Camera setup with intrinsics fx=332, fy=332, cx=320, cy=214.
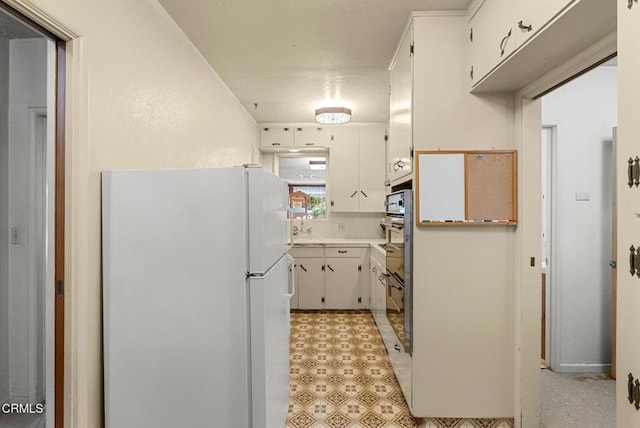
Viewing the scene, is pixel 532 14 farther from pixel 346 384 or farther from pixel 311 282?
pixel 311 282

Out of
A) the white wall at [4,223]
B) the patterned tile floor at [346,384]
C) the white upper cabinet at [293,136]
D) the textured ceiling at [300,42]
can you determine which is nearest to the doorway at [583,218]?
the patterned tile floor at [346,384]

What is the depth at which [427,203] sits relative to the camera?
1.89 m

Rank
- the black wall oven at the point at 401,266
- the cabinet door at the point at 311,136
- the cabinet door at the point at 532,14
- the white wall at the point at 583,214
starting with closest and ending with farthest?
1. the cabinet door at the point at 532,14
2. the black wall oven at the point at 401,266
3. the white wall at the point at 583,214
4. the cabinet door at the point at 311,136

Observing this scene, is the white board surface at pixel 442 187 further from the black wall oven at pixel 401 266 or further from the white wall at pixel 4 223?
the white wall at pixel 4 223

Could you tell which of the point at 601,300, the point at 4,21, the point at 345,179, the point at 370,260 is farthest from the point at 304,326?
the point at 4,21

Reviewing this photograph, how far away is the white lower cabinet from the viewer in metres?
3.99

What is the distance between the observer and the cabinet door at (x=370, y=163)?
14.0 feet

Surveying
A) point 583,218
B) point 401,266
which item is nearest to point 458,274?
point 401,266

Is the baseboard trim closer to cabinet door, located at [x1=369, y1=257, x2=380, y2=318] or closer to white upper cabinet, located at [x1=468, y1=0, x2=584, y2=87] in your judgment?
cabinet door, located at [x1=369, y1=257, x2=380, y2=318]

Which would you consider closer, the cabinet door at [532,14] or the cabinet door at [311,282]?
the cabinet door at [532,14]

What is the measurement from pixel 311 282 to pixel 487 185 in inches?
102

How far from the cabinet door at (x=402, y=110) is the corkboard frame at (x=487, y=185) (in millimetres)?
231

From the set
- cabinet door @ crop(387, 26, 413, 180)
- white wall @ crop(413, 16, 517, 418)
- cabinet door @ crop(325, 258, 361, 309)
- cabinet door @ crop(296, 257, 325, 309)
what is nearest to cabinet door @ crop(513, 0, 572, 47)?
white wall @ crop(413, 16, 517, 418)

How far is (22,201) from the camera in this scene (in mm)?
1407
